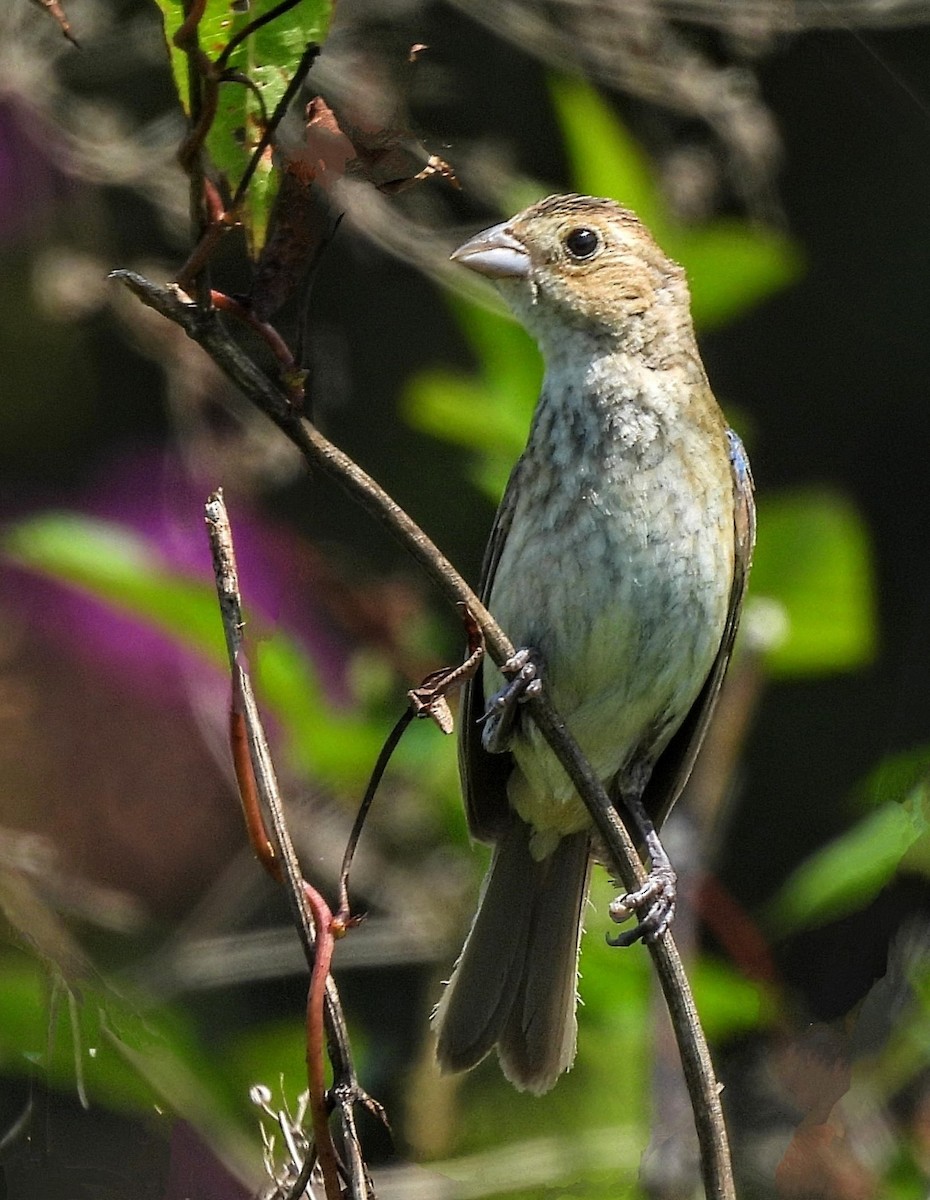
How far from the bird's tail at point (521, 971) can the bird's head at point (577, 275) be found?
0.79 metres

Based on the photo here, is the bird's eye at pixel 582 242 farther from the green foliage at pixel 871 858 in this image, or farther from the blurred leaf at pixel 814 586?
the green foliage at pixel 871 858

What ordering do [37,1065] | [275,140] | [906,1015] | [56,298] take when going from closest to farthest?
[275,140]
[37,1065]
[906,1015]
[56,298]

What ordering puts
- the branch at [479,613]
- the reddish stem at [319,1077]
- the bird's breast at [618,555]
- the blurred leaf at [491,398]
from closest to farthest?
the branch at [479,613] → the reddish stem at [319,1077] → the bird's breast at [618,555] → the blurred leaf at [491,398]

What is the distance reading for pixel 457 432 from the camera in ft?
8.61

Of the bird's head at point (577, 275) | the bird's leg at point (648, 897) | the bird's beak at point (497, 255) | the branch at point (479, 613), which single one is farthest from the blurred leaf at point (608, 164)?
the branch at point (479, 613)

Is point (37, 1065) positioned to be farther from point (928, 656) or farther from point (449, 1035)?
point (928, 656)

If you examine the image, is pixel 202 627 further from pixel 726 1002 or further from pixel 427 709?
pixel 427 709

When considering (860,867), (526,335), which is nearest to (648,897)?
(860,867)

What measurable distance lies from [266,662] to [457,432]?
0.46m

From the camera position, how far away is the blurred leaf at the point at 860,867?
265 cm

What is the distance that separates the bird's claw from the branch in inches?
8.0

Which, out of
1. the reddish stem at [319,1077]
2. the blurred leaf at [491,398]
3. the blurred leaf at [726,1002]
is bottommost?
the blurred leaf at [726,1002]

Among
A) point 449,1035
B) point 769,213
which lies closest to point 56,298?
point 769,213

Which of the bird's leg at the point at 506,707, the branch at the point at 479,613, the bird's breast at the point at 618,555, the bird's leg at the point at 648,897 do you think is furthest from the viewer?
the bird's breast at the point at 618,555
